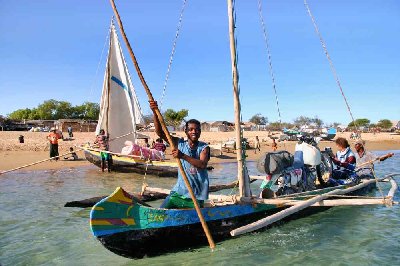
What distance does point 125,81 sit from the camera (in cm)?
1647

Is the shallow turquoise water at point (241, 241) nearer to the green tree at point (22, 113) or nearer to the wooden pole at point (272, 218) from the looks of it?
the wooden pole at point (272, 218)

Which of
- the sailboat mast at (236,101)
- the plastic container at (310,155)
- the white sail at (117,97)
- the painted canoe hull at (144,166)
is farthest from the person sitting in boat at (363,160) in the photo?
the white sail at (117,97)

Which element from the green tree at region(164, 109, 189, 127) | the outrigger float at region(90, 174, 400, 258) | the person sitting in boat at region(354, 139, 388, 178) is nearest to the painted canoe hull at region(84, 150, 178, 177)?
the person sitting in boat at region(354, 139, 388, 178)

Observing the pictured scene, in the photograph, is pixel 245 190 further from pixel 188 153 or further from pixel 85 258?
pixel 85 258

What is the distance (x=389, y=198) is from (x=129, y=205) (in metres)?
4.52

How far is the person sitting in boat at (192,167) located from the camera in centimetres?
521

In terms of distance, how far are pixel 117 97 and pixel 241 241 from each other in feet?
38.9

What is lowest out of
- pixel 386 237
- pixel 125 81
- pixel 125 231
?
pixel 386 237

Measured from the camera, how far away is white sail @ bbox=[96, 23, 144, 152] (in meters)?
16.2

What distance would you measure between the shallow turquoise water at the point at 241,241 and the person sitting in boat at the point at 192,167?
2.63ft

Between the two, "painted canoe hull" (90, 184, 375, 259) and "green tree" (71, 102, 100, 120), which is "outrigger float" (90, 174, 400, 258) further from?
"green tree" (71, 102, 100, 120)

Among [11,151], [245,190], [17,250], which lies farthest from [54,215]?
[11,151]

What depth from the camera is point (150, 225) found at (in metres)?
4.90

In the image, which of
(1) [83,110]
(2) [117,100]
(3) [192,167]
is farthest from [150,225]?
(1) [83,110]
